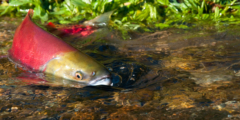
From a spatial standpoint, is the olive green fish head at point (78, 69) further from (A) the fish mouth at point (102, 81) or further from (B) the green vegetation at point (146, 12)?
(B) the green vegetation at point (146, 12)

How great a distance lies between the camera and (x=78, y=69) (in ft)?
7.52

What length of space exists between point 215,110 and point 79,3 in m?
3.44

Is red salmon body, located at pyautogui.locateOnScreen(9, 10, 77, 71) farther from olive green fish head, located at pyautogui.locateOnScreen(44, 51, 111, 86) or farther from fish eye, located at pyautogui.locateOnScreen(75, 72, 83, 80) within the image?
fish eye, located at pyautogui.locateOnScreen(75, 72, 83, 80)

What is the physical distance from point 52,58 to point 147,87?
902 mm

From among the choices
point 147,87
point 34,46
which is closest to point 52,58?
point 34,46

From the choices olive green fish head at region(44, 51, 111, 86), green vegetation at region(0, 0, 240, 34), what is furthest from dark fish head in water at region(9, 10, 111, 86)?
green vegetation at region(0, 0, 240, 34)

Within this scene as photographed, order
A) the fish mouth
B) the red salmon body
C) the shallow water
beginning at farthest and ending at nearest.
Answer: the red salmon body
the fish mouth
the shallow water

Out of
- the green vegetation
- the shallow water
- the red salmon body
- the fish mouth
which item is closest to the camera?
the shallow water

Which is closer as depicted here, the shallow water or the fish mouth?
the shallow water

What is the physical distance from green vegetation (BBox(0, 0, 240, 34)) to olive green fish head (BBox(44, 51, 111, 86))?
1738mm

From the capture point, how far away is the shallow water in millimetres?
1777

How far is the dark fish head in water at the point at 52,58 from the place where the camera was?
224 cm

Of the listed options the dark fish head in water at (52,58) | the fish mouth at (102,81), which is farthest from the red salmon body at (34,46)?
the fish mouth at (102,81)

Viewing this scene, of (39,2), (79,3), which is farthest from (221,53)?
(39,2)
